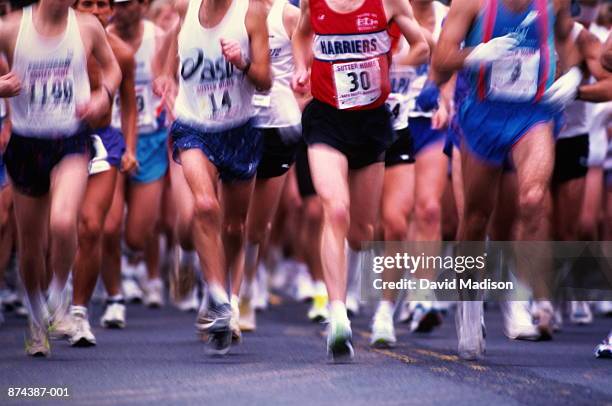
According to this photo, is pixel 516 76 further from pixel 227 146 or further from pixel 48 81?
pixel 48 81

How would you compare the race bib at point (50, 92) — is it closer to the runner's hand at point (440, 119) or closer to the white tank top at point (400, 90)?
the white tank top at point (400, 90)

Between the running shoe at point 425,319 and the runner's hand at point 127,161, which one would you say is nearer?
the runner's hand at point 127,161

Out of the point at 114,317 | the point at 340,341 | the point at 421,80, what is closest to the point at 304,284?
the point at 114,317

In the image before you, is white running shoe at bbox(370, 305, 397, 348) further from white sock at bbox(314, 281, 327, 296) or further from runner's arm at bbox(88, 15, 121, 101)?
white sock at bbox(314, 281, 327, 296)

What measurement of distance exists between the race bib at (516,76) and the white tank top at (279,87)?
108 inches

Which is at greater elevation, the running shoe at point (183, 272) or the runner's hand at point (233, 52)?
the runner's hand at point (233, 52)

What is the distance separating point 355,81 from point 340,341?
156 cm

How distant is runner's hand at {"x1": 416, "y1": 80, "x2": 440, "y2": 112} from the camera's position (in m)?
11.5

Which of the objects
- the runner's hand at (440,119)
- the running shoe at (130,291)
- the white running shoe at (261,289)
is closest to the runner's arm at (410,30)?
the runner's hand at (440,119)

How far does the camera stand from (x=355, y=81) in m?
9.31

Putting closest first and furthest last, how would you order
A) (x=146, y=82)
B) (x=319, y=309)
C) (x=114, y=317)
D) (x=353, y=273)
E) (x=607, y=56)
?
(x=607, y=56) < (x=114, y=317) < (x=319, y=309) < (x=146, y=82) < (x=353, y=273)

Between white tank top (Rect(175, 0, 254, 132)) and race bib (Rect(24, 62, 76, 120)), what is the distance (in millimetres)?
689

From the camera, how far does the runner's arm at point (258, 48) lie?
377 inches

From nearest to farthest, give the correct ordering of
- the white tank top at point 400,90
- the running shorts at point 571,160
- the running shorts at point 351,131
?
the running shorts at point 351,131 < the white tank top at point 400,90 < the running shorts at point 571,160
